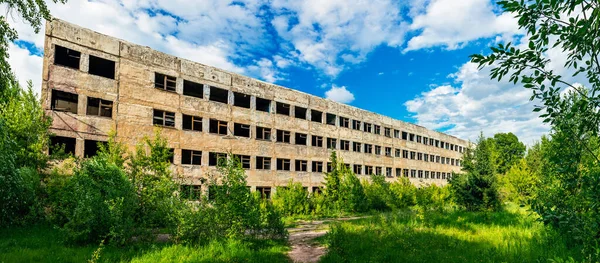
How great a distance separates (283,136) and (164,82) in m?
12.2

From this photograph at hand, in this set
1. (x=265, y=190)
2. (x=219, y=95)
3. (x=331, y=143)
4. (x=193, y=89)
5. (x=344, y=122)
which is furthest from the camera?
(x=344, y=122)

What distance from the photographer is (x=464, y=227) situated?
1404cm

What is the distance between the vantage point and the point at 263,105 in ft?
103

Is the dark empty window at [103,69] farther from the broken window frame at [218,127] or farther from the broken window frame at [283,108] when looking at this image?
the broken window frame at [283,108]

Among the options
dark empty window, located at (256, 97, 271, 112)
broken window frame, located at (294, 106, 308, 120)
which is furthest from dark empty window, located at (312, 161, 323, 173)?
dark empty window, located at (256, 97, 271, 112)

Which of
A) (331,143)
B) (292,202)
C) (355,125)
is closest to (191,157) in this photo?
(292,202)

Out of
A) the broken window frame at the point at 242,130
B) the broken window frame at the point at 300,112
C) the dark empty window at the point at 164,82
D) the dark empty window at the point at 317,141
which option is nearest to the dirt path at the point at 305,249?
the broken window frame at the point at 242,130

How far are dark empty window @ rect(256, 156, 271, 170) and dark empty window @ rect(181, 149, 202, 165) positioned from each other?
5.67 meters

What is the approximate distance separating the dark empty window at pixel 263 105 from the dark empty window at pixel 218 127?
16.4 ft

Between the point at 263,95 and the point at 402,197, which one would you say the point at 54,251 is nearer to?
the point at 263,95

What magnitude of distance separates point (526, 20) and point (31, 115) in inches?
834

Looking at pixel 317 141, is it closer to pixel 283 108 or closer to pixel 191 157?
pixel 283 108

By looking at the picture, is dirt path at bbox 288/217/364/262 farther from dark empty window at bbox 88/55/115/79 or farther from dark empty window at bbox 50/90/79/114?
dark empty window at bbox 88/55/115/79

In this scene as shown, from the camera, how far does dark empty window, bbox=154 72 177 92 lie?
79.4 feet
